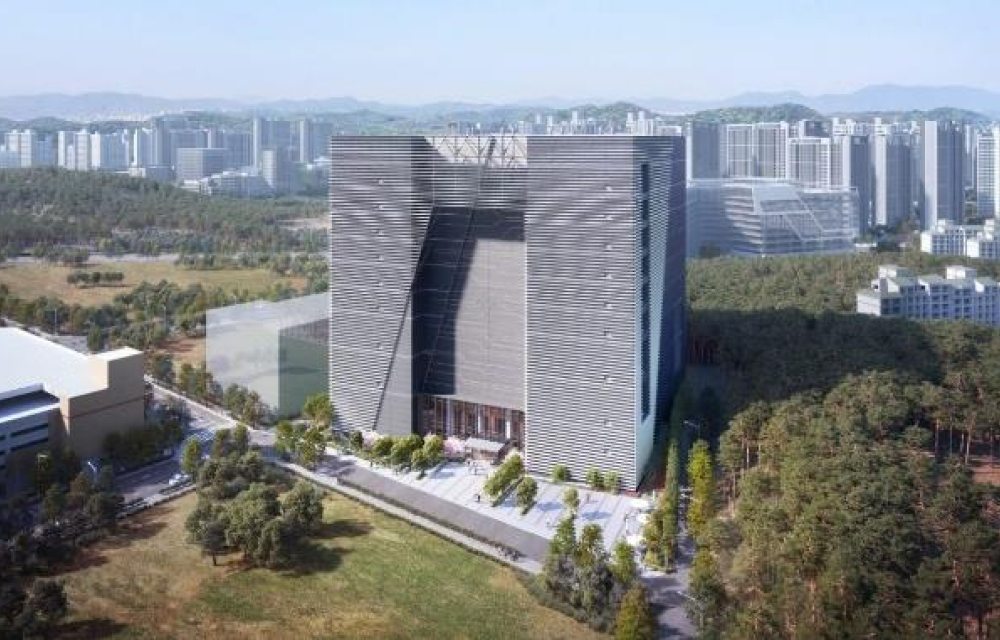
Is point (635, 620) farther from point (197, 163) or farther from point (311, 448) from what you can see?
point (197, 163)

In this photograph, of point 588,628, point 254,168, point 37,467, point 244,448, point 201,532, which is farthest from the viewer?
point 254,168

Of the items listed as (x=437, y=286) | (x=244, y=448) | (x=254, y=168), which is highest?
(x=254, y=168)

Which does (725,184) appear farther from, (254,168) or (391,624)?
(254,168)

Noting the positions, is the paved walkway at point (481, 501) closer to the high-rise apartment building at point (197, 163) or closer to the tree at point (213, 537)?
the tree at point (213, 537)

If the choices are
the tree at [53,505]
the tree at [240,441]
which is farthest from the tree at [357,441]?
the tree at [53,505]

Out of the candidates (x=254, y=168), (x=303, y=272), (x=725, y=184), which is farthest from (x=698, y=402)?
(x=254, y=168)

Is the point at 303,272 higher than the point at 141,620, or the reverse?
the point at 303,272
